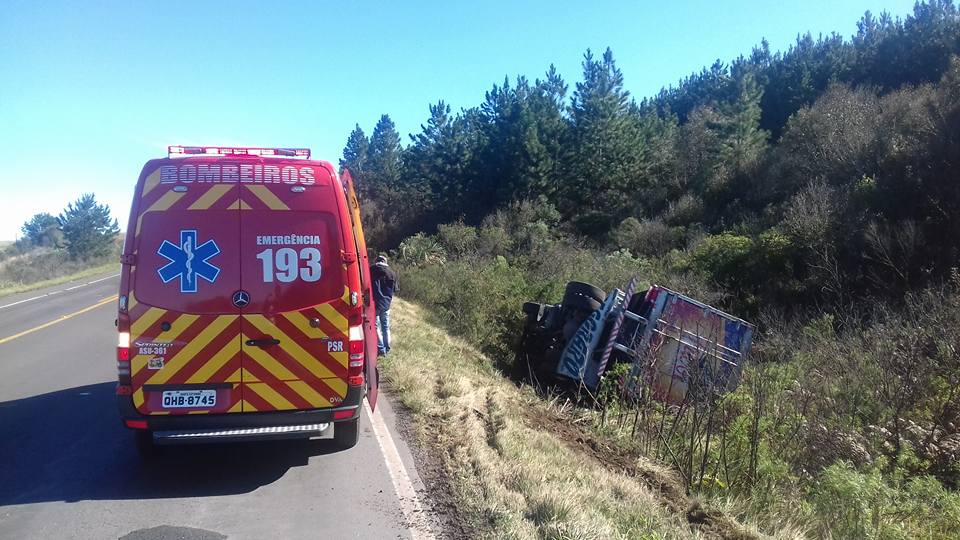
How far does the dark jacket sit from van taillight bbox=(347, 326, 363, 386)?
4.93 metres

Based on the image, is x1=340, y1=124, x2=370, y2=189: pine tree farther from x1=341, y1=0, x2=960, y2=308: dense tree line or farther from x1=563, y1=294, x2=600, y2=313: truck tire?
x1=563, y1=294, x2=600, y2=313: truck tire

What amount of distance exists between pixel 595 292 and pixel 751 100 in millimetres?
40341

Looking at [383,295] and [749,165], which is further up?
[749,165]

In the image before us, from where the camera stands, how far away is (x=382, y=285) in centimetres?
1049

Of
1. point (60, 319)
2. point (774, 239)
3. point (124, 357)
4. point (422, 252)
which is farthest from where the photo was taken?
point (422, 252)

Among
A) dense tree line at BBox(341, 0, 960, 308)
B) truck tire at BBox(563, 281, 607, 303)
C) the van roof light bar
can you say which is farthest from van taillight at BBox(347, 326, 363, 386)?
dense tree line at BBox(341, 0, 960, 308)

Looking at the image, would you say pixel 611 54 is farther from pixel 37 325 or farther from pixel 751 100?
pixel 37 325

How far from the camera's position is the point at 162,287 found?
504 cm

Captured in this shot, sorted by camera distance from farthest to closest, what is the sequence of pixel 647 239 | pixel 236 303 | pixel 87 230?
pixel 87 230
pixel 647 239
pixel 236 303

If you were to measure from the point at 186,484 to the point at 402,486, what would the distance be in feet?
5.59

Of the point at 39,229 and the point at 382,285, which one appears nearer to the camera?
the point at 382,285

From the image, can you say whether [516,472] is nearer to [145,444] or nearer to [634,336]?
[145,444]

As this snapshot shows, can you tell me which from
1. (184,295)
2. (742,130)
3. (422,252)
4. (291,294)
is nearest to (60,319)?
(184,295)

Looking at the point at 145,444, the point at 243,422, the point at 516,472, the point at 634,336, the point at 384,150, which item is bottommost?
the point at 516,472
